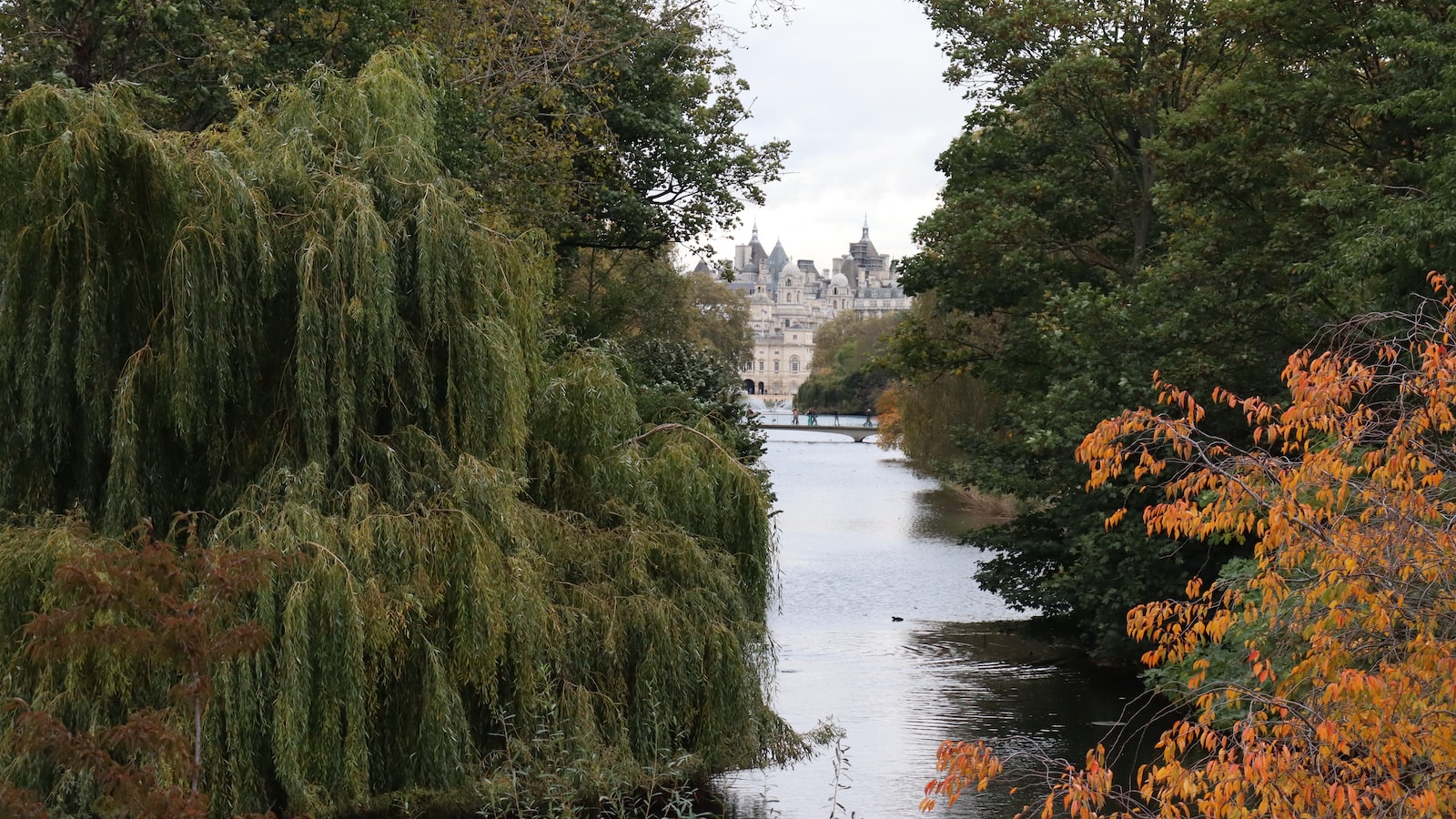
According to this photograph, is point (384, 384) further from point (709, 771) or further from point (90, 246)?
point (709, 771)

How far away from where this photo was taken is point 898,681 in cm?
2158

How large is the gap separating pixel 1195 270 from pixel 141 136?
13418 millimetres

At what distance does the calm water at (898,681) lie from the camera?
15.5m

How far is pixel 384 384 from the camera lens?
37.6 feet

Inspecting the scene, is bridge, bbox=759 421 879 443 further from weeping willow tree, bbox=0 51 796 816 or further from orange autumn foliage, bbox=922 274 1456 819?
orange autumn foliage, bbox=922 274 1456 819

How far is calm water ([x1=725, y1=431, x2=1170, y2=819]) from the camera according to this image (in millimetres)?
15508

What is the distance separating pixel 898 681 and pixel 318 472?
12609 millimetres

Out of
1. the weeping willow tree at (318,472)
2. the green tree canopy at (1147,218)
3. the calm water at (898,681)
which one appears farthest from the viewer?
the green tree canopy at (1147,218)

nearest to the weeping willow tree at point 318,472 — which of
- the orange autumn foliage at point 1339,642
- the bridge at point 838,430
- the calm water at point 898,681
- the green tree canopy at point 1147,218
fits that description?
the calm water at point 898,681

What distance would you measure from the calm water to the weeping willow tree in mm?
2529

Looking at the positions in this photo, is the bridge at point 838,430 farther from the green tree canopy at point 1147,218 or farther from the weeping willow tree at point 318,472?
the weeping willow tree at point 318,472

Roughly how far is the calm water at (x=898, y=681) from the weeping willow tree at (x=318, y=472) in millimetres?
2529

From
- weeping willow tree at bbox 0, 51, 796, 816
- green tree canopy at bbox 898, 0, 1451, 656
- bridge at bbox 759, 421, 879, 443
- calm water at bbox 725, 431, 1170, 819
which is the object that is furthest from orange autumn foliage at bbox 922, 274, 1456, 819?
bridge at bbox 759, 421, 879, 443

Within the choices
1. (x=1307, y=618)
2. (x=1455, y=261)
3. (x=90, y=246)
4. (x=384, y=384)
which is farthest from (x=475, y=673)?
(x=1455, y=261)
